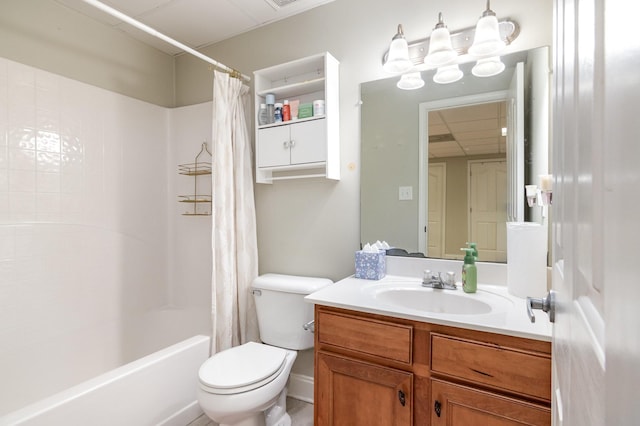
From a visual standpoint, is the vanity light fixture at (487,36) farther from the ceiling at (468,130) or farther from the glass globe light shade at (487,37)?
the ceiling at (468,130)

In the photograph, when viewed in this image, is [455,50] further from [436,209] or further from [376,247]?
[376,247]

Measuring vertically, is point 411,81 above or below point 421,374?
above

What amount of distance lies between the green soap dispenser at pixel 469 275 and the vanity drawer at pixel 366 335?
43 centimetres

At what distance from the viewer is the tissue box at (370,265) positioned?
173 centimetres

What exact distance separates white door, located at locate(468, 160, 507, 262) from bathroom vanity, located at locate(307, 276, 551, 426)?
0.66 feet

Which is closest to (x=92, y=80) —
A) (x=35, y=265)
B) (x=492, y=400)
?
(x=35, y=265)

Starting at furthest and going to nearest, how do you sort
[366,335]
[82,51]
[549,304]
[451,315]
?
1. [82,51]
2. [366,335]
3. [451,315]
4. [549,304]

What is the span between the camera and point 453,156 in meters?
1.62

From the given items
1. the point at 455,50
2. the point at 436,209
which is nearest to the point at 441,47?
the point at 455,50

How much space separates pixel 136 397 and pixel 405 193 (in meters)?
1.71

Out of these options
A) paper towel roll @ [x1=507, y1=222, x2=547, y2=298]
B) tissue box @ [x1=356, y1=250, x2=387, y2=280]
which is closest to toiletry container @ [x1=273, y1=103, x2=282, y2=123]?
tissue box @ [x1=356, y1=250, x2=387, y2=280]

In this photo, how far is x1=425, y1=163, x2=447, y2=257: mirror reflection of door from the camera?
1.67m

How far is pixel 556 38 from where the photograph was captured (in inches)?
27.6

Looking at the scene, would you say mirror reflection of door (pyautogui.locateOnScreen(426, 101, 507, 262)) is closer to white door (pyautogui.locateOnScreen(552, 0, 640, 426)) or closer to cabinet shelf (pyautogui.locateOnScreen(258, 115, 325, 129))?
cabinet shelf (pyautogui.locateOnScreen(258, 115, 325, 129))
